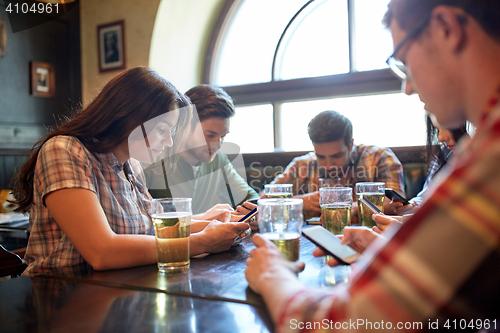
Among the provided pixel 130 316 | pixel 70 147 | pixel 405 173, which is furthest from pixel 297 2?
pixel 130 316

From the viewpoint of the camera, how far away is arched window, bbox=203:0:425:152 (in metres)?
3.34

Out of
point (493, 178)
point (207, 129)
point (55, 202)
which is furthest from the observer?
point (207, 129)

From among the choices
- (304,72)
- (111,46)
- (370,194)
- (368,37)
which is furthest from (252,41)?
(370,194)

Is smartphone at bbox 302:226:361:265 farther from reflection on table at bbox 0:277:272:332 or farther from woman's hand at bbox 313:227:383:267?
reflection on table at bbox 0:277:272:332

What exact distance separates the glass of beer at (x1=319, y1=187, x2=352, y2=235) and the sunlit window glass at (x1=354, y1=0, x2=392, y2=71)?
2.25 m

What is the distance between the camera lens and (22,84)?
11.8ft

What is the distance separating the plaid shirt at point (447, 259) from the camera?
0.38 m

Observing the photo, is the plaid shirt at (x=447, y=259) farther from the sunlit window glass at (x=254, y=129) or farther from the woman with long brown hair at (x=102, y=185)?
the sunlit window glass at (x=254, y=129)

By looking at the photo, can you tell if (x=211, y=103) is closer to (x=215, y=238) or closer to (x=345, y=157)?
(x=345, y=157)

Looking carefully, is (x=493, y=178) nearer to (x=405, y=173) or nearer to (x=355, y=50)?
(x=405, y=173)

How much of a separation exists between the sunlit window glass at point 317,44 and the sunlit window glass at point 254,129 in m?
0.41

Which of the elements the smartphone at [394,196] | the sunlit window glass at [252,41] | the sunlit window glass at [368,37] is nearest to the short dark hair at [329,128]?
the smartphone at [394,196]

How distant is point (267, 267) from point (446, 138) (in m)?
1.75

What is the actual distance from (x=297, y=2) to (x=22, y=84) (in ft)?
8.65
